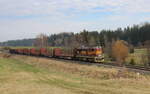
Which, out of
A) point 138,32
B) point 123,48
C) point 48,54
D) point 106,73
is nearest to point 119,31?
point 138,32

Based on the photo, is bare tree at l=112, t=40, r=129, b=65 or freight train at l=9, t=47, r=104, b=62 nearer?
freight train at l=9, t=47, r=104, b=62

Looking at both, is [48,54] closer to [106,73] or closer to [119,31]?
[106,73]

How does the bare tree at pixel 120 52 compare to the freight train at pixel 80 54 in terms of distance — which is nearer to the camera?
the freight train at pixel 80 54

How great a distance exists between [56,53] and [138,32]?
73.5 metres

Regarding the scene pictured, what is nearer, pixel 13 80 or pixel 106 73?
pixel 13 80

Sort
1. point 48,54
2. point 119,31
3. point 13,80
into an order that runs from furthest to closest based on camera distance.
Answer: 1. point 119,31
2. point 48,54
3. point 13,80

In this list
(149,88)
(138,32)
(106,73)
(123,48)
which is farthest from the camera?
(138,32)

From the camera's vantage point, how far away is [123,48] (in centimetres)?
5916

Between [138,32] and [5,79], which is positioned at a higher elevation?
[138,32]

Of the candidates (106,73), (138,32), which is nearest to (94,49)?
(106,73)

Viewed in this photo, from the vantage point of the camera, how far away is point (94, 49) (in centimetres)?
5181

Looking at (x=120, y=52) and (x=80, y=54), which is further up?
(x=120, y=52)

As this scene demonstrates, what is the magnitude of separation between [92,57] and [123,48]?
10645 millimetres

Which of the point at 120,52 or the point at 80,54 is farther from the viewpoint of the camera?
the point at 120,52
